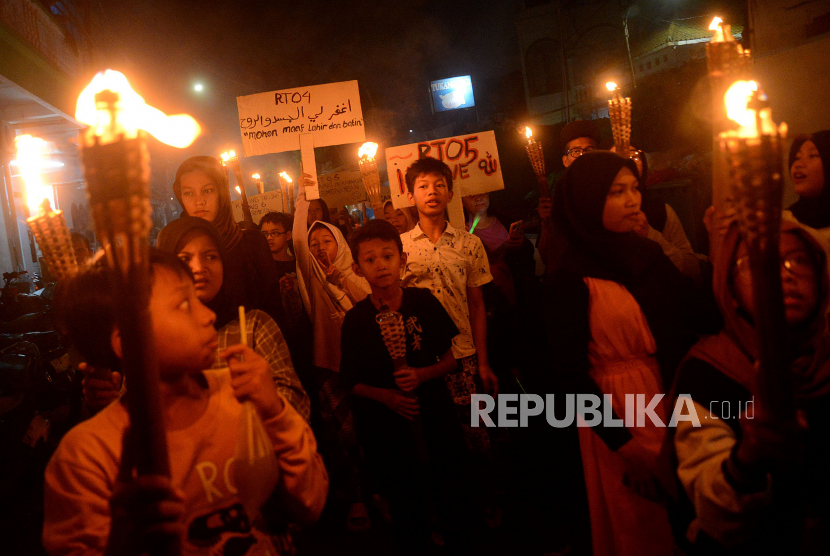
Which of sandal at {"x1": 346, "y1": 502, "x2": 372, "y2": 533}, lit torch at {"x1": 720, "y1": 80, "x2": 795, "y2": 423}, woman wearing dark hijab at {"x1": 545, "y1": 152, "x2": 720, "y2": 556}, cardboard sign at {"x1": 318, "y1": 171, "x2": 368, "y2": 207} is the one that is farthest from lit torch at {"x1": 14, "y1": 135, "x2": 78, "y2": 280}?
cardboard sign at {"x1": 318, "y1": 171, "x2": 368, "y2": 207}

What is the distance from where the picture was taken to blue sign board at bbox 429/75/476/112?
103 ft

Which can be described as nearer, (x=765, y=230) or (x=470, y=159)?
(x=765, y=230)

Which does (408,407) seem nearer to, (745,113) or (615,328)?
(615,328)

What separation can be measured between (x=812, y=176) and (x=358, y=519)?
376cm

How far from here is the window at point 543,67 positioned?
94.2 ft

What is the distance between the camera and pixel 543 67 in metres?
28.9

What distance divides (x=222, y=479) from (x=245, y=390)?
1.00 feet

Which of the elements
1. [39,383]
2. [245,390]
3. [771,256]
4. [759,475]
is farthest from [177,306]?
[39,383]

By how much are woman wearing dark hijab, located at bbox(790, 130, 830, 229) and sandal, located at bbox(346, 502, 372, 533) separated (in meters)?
3.51

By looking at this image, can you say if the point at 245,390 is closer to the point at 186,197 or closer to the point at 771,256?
the point at 771,256

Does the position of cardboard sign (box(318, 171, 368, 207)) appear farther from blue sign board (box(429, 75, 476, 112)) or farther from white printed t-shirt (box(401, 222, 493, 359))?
blue sign board (box(429, 75, 476, 112))

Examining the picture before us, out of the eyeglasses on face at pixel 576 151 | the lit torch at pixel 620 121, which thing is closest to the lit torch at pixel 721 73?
the lit torch at pixel 620 121

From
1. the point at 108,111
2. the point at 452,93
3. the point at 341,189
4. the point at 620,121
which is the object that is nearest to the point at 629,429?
the point at 620,121

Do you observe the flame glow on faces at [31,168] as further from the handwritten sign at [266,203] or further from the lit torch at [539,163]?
the handwritten sign at [266,203]
